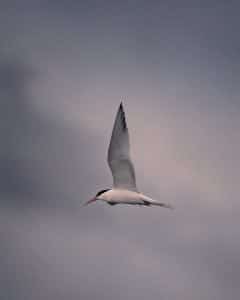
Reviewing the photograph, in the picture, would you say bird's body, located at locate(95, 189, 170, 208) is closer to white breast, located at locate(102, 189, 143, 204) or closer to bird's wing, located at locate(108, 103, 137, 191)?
white breast, located at locate(102, 189, 143, 204)

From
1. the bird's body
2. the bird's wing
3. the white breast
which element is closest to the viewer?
the bird's wing

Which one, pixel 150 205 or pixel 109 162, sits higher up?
pixel 109 162

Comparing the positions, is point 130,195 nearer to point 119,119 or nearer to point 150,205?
point 150,205

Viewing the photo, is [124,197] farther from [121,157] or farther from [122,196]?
[121,157]

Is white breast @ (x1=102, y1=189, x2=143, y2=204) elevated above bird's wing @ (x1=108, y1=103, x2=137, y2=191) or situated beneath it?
situated beneath

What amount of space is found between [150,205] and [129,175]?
201 centimetres

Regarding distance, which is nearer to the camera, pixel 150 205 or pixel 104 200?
pixel 150 205

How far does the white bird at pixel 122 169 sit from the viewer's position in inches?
1422

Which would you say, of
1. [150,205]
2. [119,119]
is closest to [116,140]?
[119,119]

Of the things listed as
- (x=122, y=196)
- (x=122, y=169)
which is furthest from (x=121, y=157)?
(x=122, y=196)

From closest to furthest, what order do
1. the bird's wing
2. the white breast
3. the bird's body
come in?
the bird's wing → the bird's body → the white breast

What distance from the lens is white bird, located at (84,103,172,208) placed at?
119ft

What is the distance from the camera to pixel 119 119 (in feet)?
118

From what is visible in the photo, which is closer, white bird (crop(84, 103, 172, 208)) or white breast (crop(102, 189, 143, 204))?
white bird (crop(84, 103, 172, 208))
